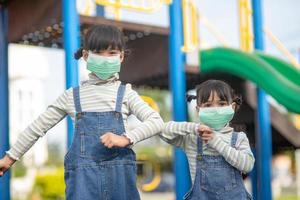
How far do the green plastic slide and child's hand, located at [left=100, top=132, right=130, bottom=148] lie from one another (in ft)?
12.0

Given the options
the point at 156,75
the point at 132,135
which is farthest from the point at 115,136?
the point at 156,75

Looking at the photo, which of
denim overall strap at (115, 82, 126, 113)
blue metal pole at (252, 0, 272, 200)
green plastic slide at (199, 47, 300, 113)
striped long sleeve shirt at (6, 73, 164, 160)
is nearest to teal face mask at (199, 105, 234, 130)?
striped long sleeve shirt at (6, 73, 164, 160)

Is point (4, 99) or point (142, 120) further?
point (4, 99)

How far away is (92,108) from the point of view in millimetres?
3064

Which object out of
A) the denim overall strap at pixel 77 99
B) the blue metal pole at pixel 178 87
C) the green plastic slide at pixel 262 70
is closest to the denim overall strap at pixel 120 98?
the denim overall strap at pixel 77 99

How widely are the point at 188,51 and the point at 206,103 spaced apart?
3.97 meters

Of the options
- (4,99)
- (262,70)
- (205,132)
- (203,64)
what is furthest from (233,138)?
(203,64)

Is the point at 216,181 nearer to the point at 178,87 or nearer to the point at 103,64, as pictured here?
the point at 103,64

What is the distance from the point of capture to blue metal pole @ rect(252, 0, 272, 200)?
21.6 feet

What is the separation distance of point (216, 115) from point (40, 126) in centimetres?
93

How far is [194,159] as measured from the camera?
3355 mm

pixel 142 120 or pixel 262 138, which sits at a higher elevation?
pixel 142 120

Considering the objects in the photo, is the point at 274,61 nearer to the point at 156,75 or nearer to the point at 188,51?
the point at 188,51

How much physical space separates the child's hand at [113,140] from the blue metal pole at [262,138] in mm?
3961
